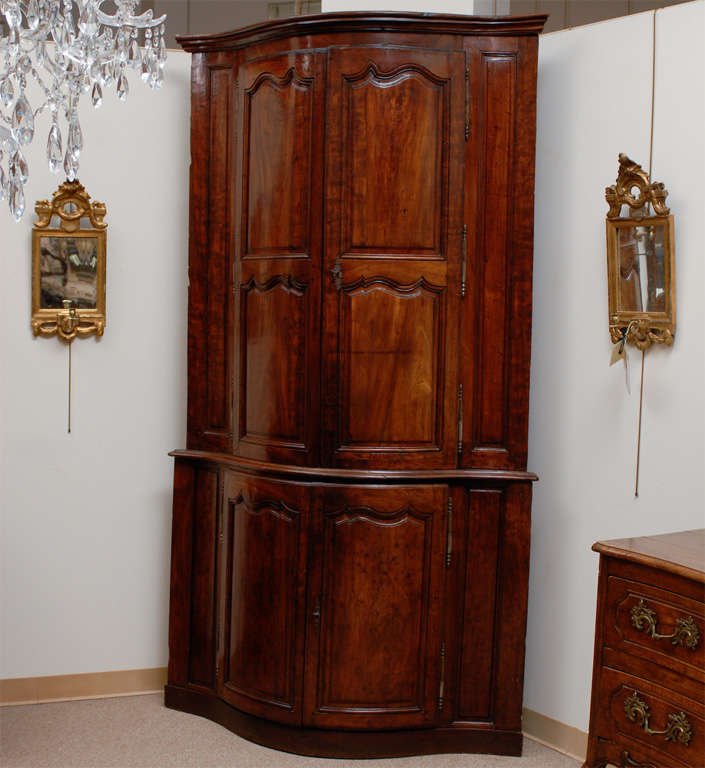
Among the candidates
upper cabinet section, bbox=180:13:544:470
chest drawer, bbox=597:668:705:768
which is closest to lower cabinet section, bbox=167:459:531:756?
upper cabinet section, bbox=180:13:544:470

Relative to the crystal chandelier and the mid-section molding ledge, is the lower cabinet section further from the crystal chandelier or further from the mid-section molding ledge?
the crystal chandelier

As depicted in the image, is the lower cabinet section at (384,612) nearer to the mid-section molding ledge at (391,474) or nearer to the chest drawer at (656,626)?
the mid-section molding ledge at (391,474)

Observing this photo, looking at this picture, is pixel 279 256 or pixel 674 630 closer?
pixel 674 630

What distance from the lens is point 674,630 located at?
95.3 inches

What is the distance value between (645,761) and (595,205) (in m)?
1.87

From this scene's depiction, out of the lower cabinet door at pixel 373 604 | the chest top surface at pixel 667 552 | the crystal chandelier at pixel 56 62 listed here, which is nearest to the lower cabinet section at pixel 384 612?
the lower cabinet door at pixel 373 604

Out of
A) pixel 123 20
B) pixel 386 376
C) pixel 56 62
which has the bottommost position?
pixel 386 376

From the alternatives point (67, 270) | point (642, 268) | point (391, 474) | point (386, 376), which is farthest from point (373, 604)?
point (67, 270)

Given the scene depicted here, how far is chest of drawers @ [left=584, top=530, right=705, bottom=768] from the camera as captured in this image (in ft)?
7.77

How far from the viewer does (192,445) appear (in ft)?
12.7

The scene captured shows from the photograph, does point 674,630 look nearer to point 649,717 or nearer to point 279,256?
point 649,717

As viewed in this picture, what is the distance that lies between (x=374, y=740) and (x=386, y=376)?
4.22 ft

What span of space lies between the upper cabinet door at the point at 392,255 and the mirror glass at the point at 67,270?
1051mm

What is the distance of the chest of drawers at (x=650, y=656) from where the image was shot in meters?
2.37
